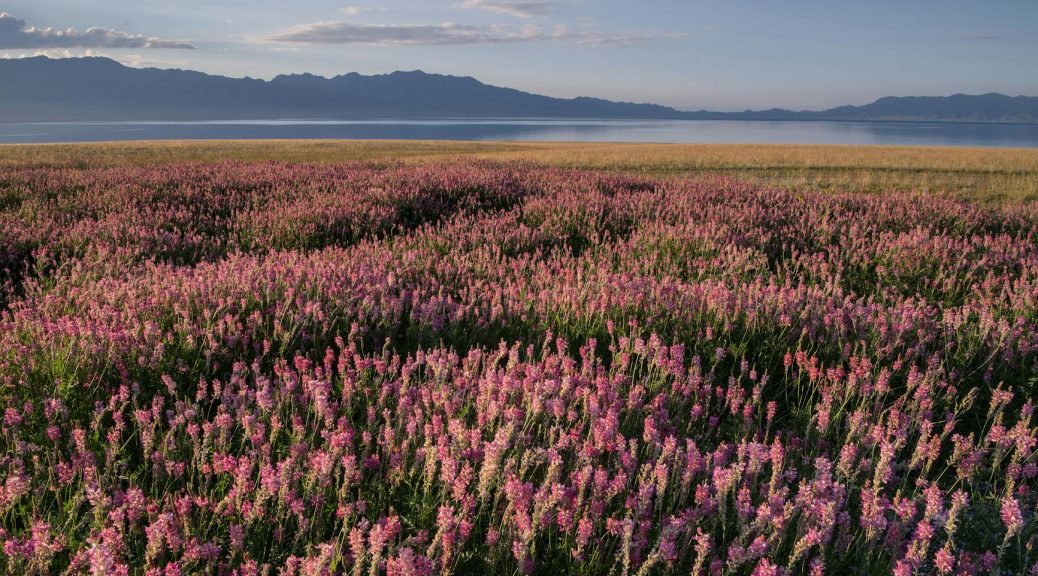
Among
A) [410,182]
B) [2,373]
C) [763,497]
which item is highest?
[410,182]

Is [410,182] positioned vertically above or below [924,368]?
above

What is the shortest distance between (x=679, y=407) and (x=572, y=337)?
117 cm

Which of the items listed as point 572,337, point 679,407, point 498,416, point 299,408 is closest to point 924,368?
point 679,407

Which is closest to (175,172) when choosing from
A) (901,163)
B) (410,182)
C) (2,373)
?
(410,182)

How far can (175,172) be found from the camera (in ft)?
43.9

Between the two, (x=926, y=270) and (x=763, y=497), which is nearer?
(x=763, y=497)

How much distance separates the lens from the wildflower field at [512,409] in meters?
2.00

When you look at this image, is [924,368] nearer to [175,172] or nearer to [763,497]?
[763,497]

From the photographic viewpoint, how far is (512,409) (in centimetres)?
247

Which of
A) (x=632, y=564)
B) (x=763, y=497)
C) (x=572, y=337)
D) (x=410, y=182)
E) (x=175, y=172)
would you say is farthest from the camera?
(x=175, y=172)

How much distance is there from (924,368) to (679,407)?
6.14 feet

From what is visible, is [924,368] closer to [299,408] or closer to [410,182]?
[299,408]

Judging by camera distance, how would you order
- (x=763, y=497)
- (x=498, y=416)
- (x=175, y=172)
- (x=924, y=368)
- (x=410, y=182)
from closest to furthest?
(x=763, y=497), (x=498, y=416), (x=924, y=368), (x=410, y=182), (x=175, y=172)

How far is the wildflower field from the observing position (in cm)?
200
